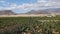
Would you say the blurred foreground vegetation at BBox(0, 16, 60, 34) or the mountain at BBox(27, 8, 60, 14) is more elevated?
the mountain at BBox(27, 8, 60, 14)

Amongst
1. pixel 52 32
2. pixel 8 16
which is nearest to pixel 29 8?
pixel 8 16

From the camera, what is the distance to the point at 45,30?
151 cm

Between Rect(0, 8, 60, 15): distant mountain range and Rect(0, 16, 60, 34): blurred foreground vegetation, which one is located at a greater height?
Rect(0, 8, 60, 15): distant mountain range

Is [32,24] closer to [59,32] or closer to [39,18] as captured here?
[39,18]

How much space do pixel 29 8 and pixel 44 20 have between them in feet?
0.68

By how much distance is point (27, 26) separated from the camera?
1526 mm

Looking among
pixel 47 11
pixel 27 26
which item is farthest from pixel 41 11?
pixel 27 26

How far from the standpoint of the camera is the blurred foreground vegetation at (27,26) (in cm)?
151

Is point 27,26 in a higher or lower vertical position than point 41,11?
lower

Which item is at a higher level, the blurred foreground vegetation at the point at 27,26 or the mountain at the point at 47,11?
the mountain at the point at 47,11

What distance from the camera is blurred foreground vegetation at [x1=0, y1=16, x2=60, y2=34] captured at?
151cm

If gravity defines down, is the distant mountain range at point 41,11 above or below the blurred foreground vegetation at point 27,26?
above

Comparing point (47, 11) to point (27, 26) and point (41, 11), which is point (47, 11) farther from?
point (27, 26)

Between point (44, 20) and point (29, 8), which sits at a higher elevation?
point (29, 8)
